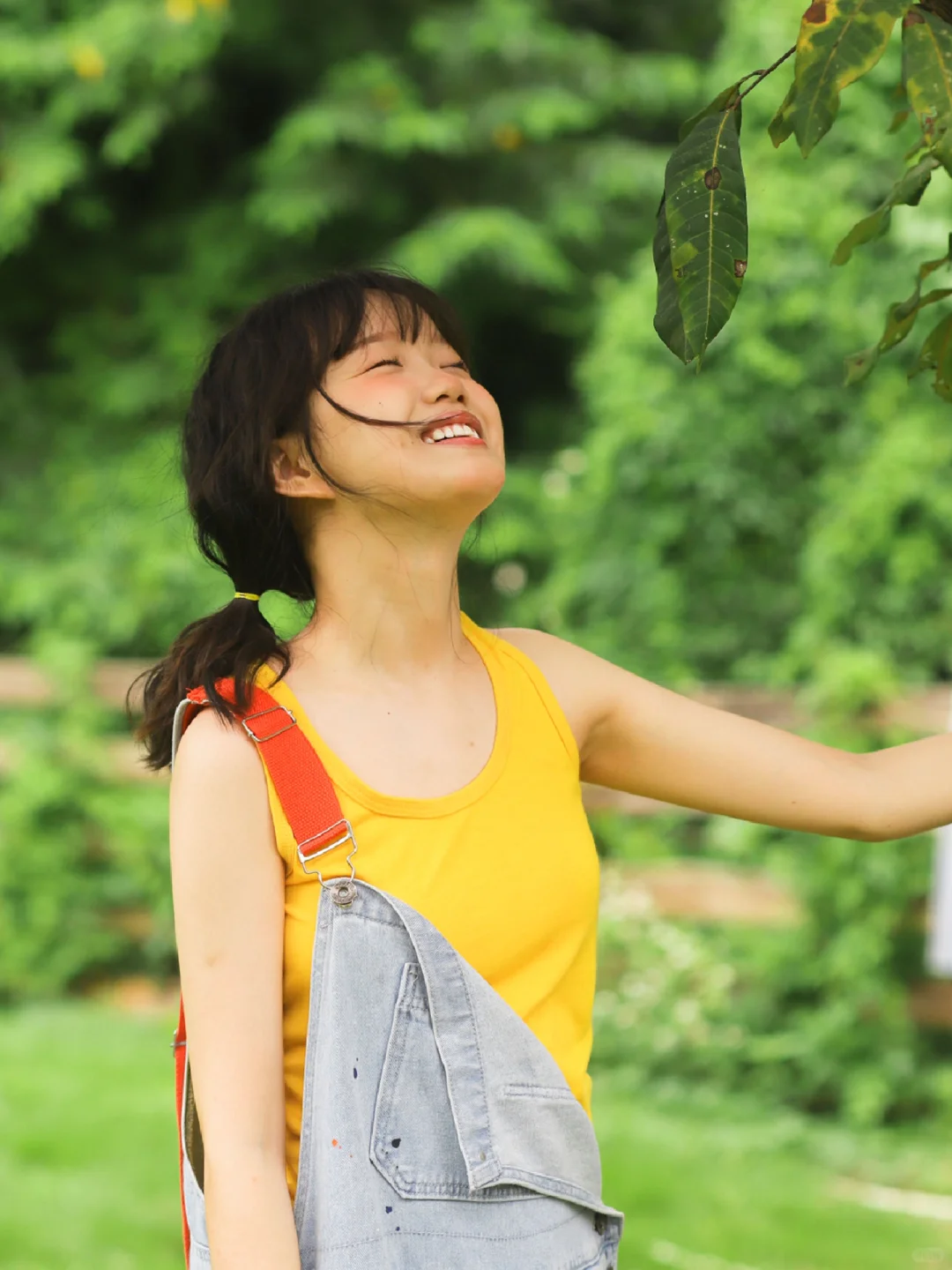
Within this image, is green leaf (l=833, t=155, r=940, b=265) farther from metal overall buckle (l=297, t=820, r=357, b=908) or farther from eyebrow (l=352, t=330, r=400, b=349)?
metal overall buckle (l=297, t=820, r=357, b=908)

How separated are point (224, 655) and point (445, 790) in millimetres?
217

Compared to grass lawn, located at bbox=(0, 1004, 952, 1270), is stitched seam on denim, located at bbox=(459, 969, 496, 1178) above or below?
below

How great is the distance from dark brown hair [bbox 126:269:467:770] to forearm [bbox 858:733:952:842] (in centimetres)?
53

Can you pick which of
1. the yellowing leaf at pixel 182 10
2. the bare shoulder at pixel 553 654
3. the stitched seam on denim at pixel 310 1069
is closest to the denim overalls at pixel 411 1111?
the stitched seam on denim at pixel 310 1069

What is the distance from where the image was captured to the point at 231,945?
109cm

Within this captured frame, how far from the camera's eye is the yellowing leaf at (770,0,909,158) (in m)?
1.01

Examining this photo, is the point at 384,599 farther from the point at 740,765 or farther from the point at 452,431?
→ the point at 740,765

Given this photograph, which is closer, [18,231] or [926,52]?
[926,52]

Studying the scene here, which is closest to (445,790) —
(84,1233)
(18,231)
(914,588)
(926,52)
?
(926,52)

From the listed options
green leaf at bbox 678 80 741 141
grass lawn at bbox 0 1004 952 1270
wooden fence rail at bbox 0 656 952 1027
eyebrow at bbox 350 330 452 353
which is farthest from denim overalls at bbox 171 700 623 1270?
wooden fence rail at bbox 0 656 952 1027

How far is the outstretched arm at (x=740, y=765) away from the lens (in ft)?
4.33

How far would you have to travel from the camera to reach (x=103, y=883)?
4797mm

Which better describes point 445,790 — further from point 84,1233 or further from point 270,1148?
point 84,1233

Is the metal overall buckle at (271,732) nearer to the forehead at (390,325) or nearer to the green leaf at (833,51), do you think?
the forehead at (390,325)
